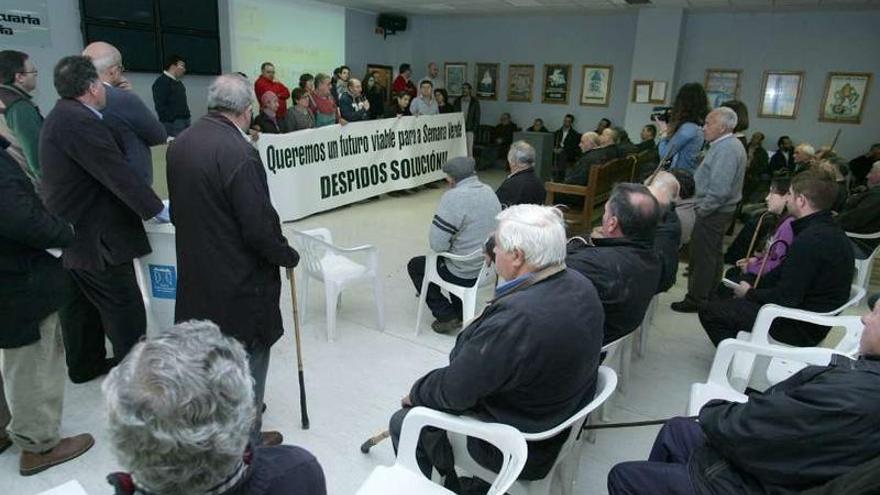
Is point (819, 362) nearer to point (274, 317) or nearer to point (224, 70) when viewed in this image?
point (274, 317)

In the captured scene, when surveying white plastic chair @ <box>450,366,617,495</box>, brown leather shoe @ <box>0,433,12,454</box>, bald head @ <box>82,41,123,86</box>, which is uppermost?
bald head @ <box>82,41,123,86</box>

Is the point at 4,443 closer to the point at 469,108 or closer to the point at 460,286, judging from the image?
the point at 460,286

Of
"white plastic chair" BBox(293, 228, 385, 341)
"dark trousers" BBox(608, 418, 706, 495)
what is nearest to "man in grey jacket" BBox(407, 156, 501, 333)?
"white plastic chair" BBox(293, 228, 385, 341)

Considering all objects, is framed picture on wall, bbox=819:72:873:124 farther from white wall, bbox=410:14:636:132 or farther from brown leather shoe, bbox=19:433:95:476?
brown leather shoe, bbox=19:433:95:476

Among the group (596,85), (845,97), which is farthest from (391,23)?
(845,97)

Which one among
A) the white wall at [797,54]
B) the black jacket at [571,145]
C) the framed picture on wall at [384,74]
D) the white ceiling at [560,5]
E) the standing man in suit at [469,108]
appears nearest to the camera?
the white ceiling at [560,5]

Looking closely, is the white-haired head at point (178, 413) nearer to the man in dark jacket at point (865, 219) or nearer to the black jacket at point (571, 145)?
the man in dark jacket at point (865, 219)

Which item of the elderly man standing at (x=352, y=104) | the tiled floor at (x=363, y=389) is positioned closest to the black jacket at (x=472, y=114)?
the elderly man standing at (x=352, y=104)

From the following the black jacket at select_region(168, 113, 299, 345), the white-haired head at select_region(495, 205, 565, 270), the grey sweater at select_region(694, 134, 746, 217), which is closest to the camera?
the white-haired head at select_region(495, 205, 565, 270)

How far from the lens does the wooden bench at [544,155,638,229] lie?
4.90 meters

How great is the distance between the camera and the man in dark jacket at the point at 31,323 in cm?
178

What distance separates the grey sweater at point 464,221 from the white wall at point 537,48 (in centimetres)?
766

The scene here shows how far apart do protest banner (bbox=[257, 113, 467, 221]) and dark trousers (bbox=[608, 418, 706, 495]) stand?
443 cm

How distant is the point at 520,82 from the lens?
1073cm
